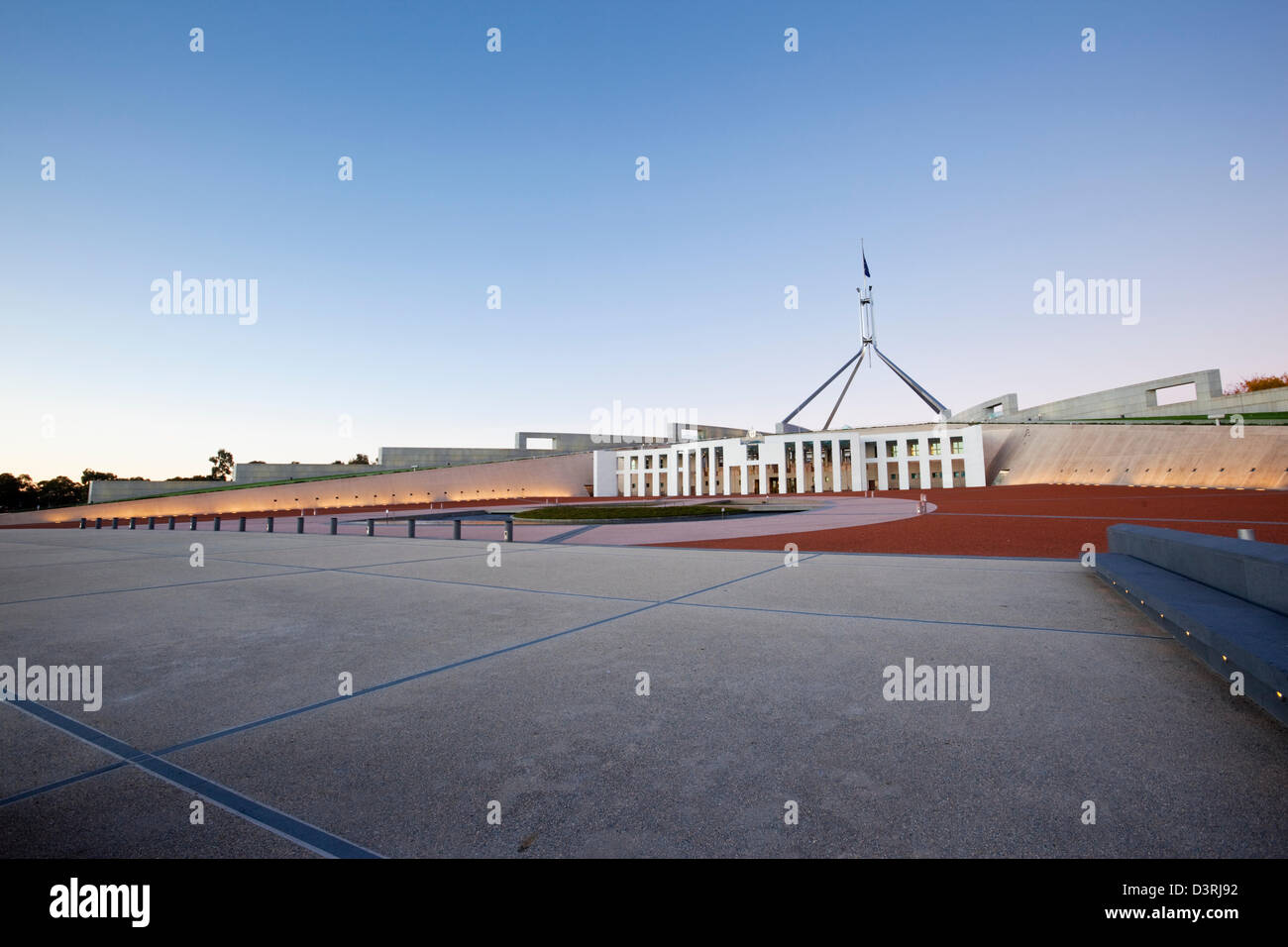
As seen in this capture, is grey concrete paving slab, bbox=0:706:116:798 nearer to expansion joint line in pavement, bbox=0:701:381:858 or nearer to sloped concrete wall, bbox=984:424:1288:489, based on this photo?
expansion joint line in pavement, bbox=0:701:381:858

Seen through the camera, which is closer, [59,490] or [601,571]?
[601,571]

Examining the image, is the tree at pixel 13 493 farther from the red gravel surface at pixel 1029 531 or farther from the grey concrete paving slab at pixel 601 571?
the red gravel surface at pixel 1029 531

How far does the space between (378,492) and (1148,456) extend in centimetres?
6876

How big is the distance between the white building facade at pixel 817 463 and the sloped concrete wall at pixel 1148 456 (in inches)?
191

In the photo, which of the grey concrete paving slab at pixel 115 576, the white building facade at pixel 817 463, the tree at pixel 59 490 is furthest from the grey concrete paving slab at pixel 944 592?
the tree at pixel 59 490

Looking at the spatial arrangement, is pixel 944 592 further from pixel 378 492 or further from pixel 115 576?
pixel 378 492

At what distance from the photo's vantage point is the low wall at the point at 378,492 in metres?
56.3

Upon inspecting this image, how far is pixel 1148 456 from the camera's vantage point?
40.4 m

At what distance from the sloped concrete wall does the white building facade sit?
191 inches

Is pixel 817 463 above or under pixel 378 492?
above

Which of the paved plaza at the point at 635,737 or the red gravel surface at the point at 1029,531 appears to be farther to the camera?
the red gravel surface at the point at 1029,531

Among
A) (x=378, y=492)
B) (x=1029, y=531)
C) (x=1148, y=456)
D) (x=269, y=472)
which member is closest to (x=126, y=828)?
(x=1029, y=531)

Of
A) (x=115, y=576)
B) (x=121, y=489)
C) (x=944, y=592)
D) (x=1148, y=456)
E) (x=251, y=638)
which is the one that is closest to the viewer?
(x=251, y=638)
